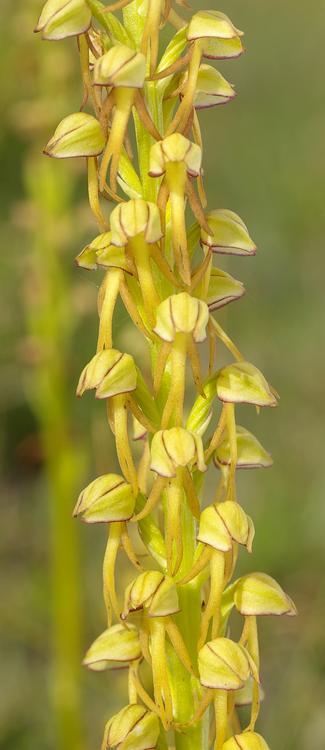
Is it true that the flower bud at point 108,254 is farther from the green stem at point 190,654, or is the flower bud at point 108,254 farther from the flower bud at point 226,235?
the green stem at point 190,654

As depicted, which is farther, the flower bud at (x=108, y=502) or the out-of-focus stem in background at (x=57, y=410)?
the out-of-focus stem in background at (x=57, y=410)

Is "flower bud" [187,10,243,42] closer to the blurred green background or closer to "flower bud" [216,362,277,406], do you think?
"flower bud" [216,362,277,406]

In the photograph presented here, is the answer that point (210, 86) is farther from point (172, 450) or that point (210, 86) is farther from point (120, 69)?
point (172, 450)

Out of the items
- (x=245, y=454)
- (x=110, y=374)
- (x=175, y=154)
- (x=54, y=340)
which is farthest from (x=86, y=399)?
(x=175, y=154)

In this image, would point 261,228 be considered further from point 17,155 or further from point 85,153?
point 85,153

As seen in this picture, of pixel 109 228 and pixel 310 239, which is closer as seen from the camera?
pixel 109 228

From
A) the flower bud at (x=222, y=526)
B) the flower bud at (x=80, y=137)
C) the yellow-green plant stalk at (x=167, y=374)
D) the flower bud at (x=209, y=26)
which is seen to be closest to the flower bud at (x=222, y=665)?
the yellow-green plant stalk at (x=167, y=374)

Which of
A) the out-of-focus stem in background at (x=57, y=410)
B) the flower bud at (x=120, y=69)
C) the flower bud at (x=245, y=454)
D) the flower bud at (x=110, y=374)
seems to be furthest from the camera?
the out-of-focus stem in background at (x=57, y=410)

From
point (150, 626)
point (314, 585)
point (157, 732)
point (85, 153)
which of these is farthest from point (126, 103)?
point (314, 585)
